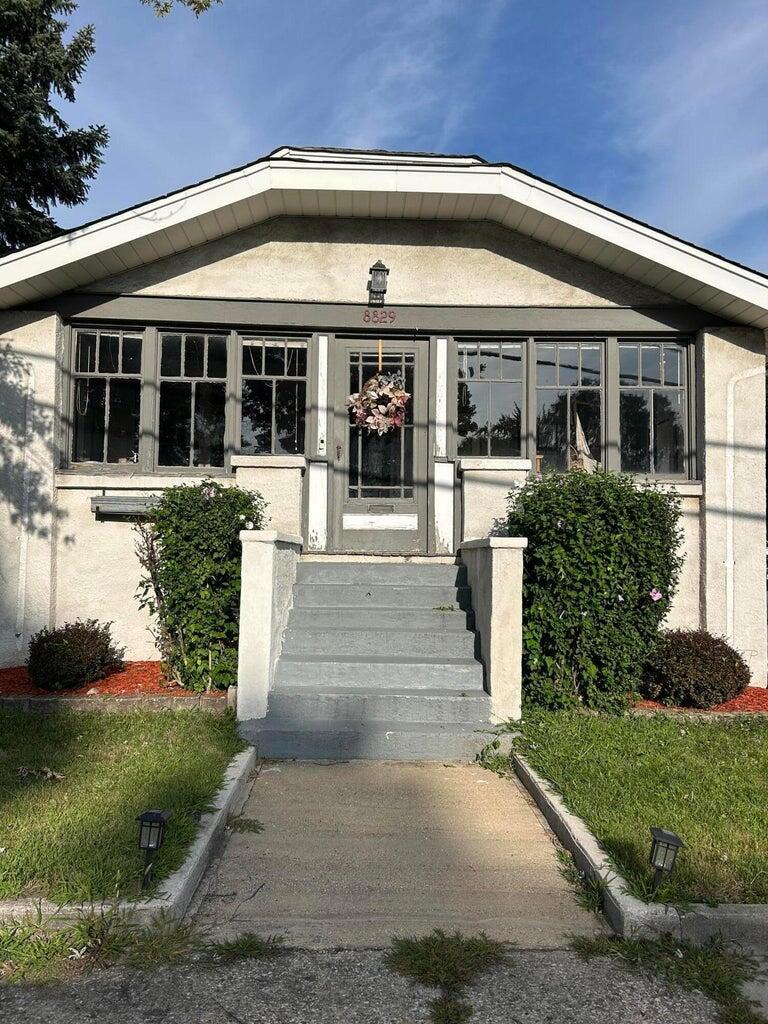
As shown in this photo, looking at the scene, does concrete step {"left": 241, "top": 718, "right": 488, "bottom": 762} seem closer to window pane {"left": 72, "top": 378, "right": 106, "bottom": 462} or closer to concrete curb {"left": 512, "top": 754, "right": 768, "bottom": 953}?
concrete curb {"left": 512, "top": 754, "right": 768, "bottom": 953}

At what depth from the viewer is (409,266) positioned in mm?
7781

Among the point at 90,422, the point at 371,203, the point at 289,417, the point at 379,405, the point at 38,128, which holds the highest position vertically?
the point at 38,128

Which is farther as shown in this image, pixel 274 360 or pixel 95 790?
pixel 274 360

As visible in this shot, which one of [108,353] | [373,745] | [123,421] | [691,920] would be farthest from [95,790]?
[108,353]

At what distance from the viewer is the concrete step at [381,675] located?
18.4 feet

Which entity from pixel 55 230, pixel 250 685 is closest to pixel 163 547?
pixel 250 685

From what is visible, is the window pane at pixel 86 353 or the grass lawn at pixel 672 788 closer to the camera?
the grass lawn at pixel 672 788

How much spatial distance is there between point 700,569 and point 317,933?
5.81 meters

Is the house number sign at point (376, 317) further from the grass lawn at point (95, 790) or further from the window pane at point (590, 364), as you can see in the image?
the grass lawn at point (95, 790)

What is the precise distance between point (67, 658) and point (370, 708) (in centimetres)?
281

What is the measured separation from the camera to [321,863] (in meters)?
3.64

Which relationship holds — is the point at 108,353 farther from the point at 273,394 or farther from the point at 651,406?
the point at 651,406

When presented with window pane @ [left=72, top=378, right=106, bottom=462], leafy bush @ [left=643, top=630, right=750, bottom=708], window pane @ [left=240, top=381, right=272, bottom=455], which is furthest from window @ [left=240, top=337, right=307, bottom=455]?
leafy bush @ [left=643, top=630, right=750, bottom=708]

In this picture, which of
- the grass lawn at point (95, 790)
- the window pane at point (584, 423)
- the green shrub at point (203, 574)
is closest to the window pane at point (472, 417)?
the window pane at point (584, 423)
